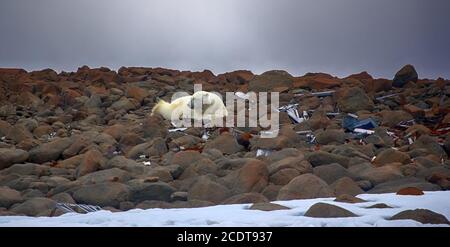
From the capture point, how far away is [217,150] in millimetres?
7176

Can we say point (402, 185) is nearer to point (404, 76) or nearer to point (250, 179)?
point (250, 179)

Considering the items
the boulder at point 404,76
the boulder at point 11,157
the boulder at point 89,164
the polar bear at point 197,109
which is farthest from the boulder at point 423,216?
the boulder at point 404,76

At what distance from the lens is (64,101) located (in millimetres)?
13312

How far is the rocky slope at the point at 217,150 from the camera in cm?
526

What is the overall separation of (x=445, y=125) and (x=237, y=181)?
5.01m

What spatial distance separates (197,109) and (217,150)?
11.2 ft

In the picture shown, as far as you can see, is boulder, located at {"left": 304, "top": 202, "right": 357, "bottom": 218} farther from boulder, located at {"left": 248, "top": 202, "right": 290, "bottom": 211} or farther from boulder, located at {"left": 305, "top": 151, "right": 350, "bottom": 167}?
boulder, located at {"left": 305, "top": 151, "right": 350, "bottom": 167}

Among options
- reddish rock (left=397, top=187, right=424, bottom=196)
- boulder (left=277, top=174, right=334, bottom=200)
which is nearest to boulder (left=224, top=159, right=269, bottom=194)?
boulder (left=277, top=174, right=334, bottom=200)

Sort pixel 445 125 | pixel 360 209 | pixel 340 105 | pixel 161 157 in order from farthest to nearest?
1. pixel 340 105
2. pixel 445 125
3. pixel 161 157
4. pixel 360 209

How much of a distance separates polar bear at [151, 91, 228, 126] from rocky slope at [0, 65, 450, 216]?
398 millimetres

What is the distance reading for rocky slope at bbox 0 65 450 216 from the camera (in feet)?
17.3

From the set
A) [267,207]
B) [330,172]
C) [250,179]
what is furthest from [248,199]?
[330,172]
